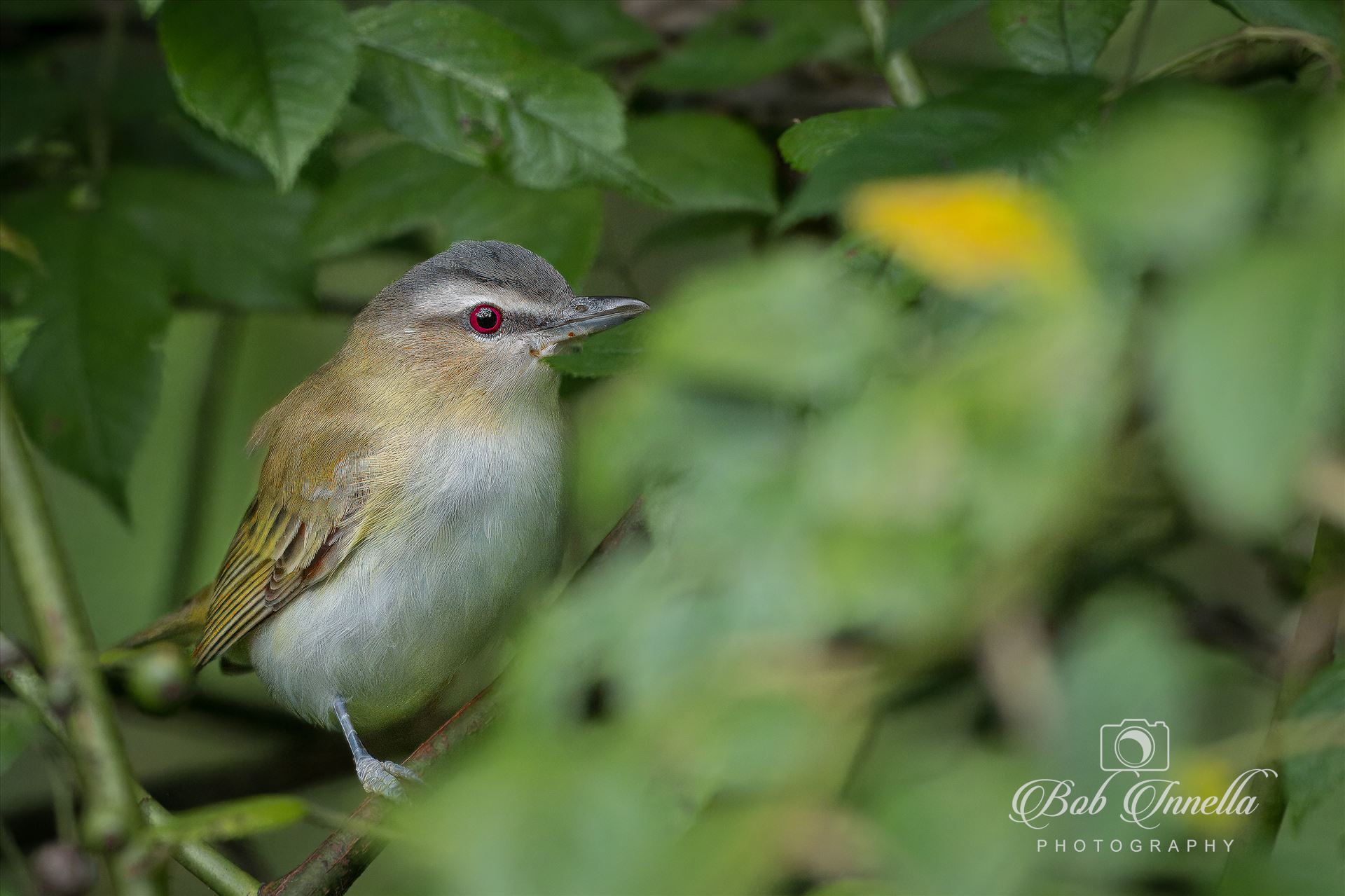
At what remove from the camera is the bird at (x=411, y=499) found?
10.3ft

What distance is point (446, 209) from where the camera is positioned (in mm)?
2945

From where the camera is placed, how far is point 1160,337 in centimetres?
83

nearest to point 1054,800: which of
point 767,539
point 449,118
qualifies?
point 767,539

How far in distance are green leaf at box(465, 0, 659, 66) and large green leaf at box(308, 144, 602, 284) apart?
1.41 feet

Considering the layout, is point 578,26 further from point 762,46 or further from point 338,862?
point 338,862

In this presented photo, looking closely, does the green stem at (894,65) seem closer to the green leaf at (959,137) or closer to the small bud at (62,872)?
the green leaf at (959,137)

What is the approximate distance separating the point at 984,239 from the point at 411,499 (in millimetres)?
2430

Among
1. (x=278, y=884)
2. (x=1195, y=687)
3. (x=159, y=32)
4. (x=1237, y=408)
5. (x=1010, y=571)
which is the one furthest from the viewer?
(x=159, y=32)

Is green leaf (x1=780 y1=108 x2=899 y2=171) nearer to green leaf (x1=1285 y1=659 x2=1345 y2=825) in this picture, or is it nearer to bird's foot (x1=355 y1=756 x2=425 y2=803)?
green leaf (x1=1285 y1=659 x2=1345 y2=825)

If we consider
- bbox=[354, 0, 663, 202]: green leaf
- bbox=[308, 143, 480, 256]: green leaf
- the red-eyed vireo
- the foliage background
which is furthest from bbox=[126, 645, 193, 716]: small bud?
bbox=[308, 143, 480, 256]: green leaf

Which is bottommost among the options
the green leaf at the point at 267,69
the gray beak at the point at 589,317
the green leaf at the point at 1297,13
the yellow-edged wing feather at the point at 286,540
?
the yellow-edged wing feather at the point at 286,540

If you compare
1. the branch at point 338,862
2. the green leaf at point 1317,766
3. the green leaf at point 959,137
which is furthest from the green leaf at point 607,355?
the green leaf at point 1317,766

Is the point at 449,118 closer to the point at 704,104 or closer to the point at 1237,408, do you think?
the point at 704,104

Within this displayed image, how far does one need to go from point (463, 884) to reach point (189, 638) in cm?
352
